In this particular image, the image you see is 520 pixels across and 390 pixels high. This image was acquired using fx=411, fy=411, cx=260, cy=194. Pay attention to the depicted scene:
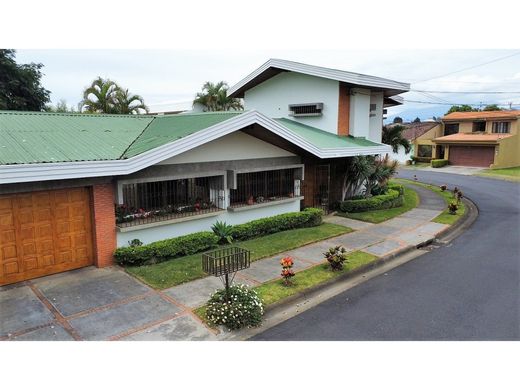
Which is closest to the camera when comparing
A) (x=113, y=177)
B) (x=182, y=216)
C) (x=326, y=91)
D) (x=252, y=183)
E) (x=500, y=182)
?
(x=113, y=177)

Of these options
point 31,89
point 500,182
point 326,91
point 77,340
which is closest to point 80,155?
point 77,340

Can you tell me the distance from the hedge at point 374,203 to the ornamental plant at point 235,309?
35.0 ft

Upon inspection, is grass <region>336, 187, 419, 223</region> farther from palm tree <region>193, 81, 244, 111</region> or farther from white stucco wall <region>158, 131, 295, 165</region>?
palm tree <region>193, 81, 244, 111</region>

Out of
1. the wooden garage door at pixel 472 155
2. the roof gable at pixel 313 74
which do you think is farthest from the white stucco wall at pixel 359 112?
the wooden garage door at pixel 472 155

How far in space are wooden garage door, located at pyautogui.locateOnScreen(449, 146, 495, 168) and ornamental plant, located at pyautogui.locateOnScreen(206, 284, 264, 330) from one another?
3816 centimetres

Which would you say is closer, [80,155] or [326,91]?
[80,155]

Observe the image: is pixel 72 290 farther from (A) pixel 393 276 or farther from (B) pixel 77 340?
(A) pixel 393 276

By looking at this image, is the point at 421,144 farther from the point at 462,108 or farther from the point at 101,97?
the point at 101,97

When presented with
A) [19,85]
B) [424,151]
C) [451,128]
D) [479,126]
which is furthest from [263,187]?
[451,128]

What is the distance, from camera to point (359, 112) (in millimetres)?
19594

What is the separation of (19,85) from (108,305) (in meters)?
27.4

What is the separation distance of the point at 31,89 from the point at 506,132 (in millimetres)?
42187

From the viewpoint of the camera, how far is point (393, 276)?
35.5ft

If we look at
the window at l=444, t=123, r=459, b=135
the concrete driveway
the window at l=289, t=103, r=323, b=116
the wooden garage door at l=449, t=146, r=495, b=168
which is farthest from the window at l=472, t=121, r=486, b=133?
the concrete driveway
